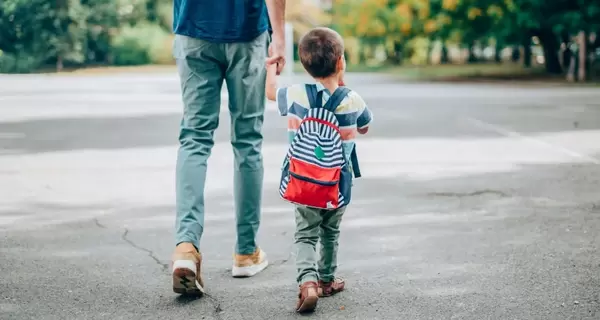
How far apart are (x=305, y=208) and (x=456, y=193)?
3.47 metres

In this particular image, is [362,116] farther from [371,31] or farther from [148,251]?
[371,31]

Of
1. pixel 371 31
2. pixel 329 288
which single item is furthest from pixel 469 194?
pixel 371 31

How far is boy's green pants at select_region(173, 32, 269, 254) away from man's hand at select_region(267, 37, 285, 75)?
0.07 m

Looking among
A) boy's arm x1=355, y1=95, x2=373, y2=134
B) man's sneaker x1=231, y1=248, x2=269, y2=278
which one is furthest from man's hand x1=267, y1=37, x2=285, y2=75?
man's sneaker x1=231, y1=248, x2=269, y2=278

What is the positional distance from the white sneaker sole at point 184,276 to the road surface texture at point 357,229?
73mm

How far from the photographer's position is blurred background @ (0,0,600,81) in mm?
8602

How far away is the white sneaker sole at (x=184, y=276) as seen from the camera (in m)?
3.93

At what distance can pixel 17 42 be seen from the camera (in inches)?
322

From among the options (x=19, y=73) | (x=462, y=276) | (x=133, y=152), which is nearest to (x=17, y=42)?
(x=19, y=73)

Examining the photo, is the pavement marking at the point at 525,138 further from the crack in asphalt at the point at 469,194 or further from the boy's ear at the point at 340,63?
the boy's ear at the point at 340,63

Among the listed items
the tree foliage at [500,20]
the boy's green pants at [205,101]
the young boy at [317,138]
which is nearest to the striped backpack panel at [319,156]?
the young boy at [317,138]

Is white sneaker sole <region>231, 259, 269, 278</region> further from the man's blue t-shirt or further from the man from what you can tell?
the man's blue t-shirt

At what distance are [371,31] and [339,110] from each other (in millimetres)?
39365

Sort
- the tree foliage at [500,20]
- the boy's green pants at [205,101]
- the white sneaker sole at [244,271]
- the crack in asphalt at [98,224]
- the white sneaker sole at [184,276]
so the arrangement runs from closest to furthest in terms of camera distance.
A: 1. the white sneaker sole at [184,276]
2. the boy's green pants at [205,101]
3. the white sneaker sole at [244,271]
4. the crack in asphalt at [98,224]
5. the tree foliage at [500,20]
